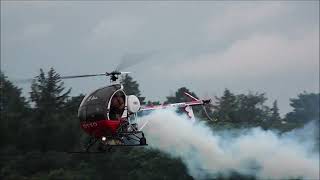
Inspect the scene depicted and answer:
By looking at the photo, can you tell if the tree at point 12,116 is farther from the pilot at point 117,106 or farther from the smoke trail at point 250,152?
the pilot at point 117,106

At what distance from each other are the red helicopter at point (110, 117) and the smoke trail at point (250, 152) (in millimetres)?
6648

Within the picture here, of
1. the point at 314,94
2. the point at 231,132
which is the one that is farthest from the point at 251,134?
the point at 314,94

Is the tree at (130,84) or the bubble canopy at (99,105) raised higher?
the tree at (130,84)

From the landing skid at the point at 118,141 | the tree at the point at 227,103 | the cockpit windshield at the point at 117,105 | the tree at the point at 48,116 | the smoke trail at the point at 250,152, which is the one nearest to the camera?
the landing skid at the point at 118,141

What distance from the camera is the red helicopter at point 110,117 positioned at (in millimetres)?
26500

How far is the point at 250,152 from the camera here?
124ft

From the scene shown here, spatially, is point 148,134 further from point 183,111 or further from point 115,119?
point 115,119

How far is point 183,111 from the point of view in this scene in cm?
3172

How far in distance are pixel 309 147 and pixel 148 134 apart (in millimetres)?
9719

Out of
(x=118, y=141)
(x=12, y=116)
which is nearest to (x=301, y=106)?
(x=12, y=116)

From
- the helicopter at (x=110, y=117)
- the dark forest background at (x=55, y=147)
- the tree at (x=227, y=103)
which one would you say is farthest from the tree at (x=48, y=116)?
the tree at (x=227, y=103)

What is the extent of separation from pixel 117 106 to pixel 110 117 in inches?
29.7

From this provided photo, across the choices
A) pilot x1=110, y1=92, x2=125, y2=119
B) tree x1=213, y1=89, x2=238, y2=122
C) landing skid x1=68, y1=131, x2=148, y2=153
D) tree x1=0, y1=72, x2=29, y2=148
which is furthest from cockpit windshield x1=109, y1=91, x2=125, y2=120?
tree x1=213, y1=89, x2=238, y2=122

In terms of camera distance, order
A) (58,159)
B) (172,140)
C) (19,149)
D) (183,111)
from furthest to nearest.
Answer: (58,159), (19,149), (172,140), (183,111)
